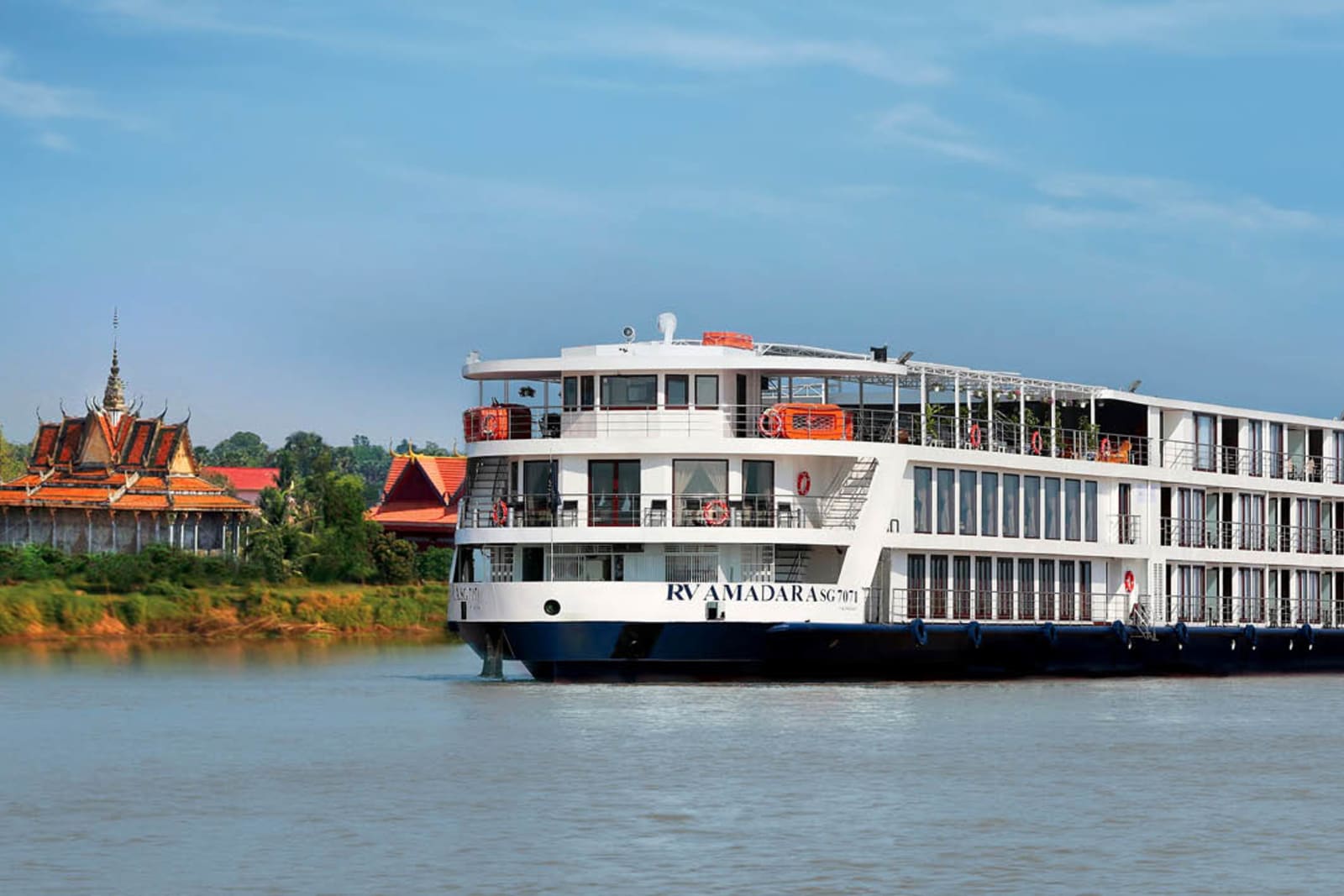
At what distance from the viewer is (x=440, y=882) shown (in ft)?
63.0

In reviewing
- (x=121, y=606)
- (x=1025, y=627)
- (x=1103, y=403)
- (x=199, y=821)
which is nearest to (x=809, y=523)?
(x=1025, y=627)

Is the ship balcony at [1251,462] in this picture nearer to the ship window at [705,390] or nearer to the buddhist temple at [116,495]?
the ship window at [705,390]

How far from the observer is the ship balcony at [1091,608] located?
137 feet

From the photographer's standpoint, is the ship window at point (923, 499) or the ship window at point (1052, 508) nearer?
the ship window at point (923, 499)

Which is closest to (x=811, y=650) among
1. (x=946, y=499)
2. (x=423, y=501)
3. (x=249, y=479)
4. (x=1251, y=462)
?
(x=946, y=499)

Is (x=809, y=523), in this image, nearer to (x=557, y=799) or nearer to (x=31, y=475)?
(x=557, y=799)

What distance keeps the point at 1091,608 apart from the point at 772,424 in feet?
36.1

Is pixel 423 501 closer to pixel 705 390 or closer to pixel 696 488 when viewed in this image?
pixel 705 390

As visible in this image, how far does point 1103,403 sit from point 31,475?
2442 inches

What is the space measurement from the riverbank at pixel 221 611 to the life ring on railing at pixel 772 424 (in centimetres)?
3821

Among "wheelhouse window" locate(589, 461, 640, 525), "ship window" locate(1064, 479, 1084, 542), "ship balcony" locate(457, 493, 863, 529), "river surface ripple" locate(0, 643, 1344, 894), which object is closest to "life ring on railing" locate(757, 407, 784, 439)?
"ship balcony" locate(457, 493, 863, 529)

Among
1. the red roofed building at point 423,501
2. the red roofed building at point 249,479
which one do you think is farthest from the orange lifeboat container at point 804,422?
the red roofed building at point 249,479

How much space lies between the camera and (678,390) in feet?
130

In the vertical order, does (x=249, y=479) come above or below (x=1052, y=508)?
above
